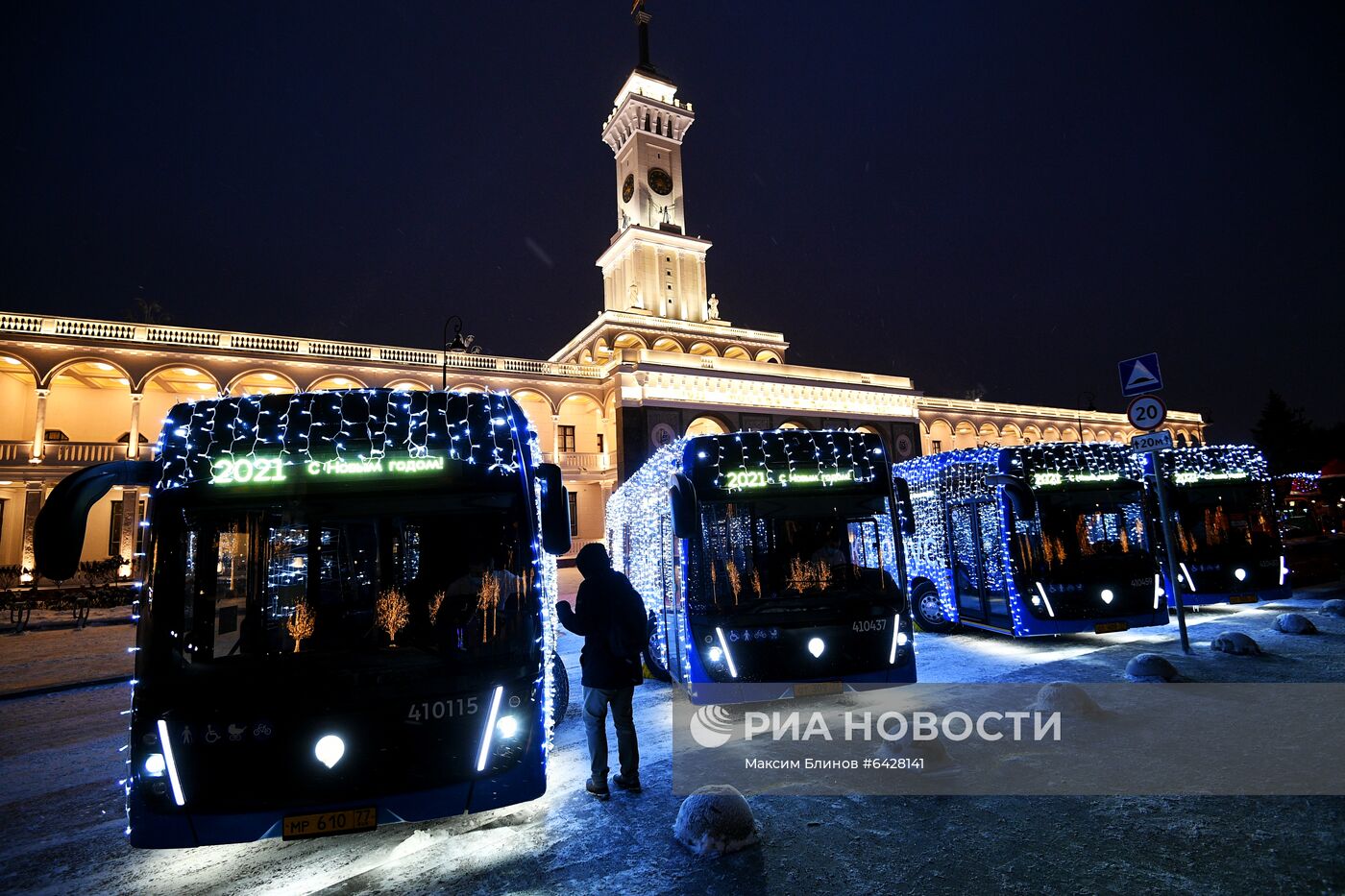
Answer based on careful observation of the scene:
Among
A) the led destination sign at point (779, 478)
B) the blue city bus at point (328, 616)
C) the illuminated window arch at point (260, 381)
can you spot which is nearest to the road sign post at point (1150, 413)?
the led destination sign at point (779, 478)

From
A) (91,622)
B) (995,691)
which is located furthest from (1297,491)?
(91,622)

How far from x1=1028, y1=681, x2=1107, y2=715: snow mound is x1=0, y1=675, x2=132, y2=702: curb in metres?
12.1

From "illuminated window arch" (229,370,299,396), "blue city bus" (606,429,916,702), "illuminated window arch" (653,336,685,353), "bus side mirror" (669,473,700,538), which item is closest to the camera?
"bus side mirror" (669,473,700,538)

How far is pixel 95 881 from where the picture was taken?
375 cm

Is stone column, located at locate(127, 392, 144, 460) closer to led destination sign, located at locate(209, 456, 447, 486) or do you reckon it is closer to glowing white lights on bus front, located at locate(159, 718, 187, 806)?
led destination sign, located at locate(209, 456, 447, 486)

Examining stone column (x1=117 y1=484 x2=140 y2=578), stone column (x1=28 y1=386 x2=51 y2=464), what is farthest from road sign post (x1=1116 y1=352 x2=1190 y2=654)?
stone column (x1=28 y1=386 x2=51 y2=464)

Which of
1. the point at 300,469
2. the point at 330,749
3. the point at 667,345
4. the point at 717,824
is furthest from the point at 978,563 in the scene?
the point at 667,345

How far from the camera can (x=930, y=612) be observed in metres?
11.3

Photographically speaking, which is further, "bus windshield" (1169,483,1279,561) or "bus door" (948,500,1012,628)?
"bus windshield" (1169,483,1279,561)

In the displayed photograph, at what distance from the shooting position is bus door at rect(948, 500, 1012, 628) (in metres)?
9.36

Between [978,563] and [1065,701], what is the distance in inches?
178

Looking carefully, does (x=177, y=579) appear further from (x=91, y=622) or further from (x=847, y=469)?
(x=91, y=622)

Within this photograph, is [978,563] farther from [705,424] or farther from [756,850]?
[705,424]

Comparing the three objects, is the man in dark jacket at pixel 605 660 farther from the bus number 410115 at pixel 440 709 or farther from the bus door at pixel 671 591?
the bus door at pixel 671 591
